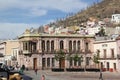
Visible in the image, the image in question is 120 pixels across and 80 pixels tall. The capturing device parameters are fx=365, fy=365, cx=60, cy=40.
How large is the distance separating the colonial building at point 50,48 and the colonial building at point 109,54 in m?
4.30

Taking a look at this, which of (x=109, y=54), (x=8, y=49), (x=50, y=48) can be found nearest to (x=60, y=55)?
(x=50, y=48)

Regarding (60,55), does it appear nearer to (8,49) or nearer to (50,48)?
(50,48)

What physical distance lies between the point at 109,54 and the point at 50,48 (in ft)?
43.5

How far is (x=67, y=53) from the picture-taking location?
79250mm

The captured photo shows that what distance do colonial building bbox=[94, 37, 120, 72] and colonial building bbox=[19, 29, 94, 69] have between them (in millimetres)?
4296

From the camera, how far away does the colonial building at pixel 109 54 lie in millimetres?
70000

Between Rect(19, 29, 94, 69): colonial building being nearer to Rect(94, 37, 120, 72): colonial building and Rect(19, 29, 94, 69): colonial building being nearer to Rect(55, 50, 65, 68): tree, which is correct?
Rect(55, 50, 65, 68): tree

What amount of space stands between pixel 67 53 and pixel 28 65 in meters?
9.08

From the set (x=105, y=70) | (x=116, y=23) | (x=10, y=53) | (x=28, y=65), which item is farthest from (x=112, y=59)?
(x=116, y=23)

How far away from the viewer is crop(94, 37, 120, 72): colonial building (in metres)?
70.0

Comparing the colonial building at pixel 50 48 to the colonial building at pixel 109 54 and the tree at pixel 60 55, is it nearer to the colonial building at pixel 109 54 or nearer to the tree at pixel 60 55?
the tree at pixel 60 55

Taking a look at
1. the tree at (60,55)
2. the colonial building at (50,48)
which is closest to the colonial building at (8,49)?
the colonial building at (50,48)

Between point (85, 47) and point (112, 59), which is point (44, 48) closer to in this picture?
point (85, 47)

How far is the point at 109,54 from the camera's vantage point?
72.6 m
